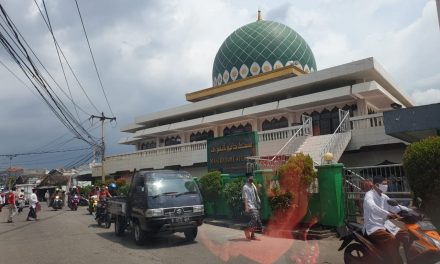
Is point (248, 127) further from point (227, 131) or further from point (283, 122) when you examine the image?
point (283, 122)

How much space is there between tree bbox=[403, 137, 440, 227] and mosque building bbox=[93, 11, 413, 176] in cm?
725

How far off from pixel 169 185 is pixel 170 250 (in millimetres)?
1752

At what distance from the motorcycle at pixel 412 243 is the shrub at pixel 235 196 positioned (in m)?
6.93

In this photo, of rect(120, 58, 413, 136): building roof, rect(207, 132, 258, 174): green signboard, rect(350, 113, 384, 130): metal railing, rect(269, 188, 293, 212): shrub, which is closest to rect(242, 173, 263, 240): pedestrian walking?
rect(269, 188, 293, 212): shrub

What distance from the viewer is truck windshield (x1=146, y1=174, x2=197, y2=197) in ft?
31.8

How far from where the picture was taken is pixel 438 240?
17.0ft

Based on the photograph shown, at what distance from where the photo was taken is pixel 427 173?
8.24 m

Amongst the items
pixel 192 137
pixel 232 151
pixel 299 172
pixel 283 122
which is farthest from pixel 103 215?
pixel 192 137

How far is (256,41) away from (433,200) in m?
26.4

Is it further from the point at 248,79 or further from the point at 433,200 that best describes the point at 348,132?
the point at 248,79

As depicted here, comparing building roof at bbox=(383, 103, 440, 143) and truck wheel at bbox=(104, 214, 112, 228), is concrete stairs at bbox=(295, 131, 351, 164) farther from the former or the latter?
truck wheel at bbox=(104, 214, 112, 228)

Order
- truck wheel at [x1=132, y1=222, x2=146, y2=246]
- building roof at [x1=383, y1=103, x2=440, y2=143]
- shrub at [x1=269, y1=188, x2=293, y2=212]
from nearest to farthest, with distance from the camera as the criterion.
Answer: truck wheel at [x1=132, y1=222, x2=146, y2=246] < shrub at [x1=269, y1=188, x2=293, y2=212] < building roof at [x1=383, y1=103, x2=440, y2=143]

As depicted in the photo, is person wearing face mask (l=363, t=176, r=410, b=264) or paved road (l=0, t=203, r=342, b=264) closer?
person wearing face mask (l=363, t=176, r=410, b=264)

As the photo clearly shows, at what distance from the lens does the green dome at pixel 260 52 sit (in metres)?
32.3
